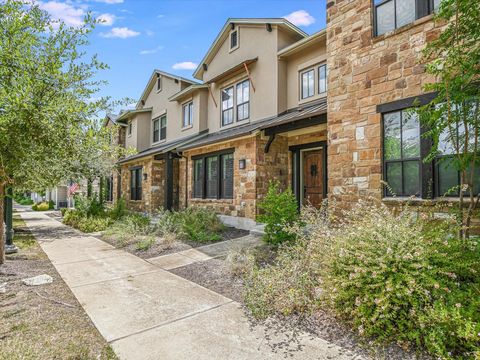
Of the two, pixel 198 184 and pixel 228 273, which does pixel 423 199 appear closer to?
pixel 228 273

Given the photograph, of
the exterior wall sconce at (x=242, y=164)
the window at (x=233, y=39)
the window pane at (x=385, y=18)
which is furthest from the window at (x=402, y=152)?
the window at (x=233, y=39)

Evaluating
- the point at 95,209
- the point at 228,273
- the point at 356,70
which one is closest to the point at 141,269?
the point at 228,273

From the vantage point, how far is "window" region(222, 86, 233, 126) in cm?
1185

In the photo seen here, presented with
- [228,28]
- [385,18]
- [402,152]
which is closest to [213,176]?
[228,28]

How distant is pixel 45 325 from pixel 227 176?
25.4 ft

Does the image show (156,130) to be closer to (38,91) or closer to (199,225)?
(199,225)

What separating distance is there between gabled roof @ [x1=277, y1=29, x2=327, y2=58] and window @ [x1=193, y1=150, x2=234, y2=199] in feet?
12.7

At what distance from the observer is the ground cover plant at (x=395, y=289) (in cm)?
252

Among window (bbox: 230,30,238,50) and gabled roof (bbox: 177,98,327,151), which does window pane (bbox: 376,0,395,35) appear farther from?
window (bbox: 230,30,238,50)

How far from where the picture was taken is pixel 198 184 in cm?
1219

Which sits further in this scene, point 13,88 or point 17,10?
point 17,10

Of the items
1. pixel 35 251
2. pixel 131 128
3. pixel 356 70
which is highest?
pixel 131 128

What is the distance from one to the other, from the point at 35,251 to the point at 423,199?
9128mm

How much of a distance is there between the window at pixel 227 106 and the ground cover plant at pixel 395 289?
8.90 m
